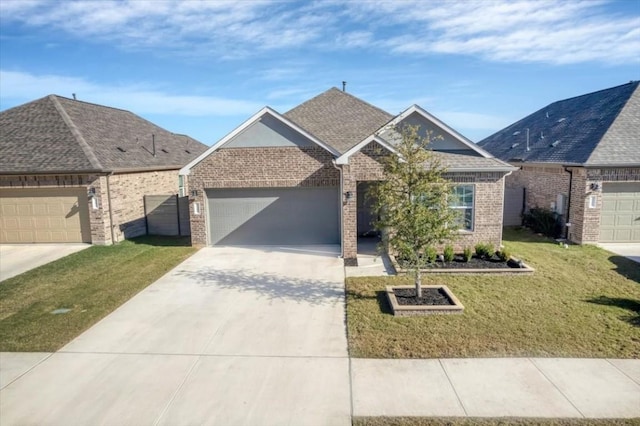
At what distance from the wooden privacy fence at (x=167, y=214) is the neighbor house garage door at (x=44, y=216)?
9.67ft

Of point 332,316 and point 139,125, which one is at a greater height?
point 139,125

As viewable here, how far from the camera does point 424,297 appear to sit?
9891mm

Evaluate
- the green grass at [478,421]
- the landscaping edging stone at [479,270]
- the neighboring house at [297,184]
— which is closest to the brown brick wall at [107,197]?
the neighboring house at [297,184]

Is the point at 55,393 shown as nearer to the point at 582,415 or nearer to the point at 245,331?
the point at 245,331

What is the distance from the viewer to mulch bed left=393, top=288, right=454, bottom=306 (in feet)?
31.3


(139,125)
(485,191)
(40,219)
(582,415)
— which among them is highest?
(139,125)

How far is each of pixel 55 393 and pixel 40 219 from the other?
42.4 feet

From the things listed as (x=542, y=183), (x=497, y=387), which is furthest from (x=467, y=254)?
(x=542, y=183)

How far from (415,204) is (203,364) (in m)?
5.53

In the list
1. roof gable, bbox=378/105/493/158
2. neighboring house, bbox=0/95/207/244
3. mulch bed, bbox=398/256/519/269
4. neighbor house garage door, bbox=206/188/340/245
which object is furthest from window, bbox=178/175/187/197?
mulch bed, bbox=398/256/519/269

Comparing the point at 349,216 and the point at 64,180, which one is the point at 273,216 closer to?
the point at 349,216

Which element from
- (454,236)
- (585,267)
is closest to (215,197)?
(454,236)

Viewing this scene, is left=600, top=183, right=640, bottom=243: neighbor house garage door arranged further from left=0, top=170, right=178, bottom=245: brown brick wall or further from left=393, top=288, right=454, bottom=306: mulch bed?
left=0, top=170, right=178, bottom=245: brown brick wall

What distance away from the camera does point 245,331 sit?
8547 millimetres
